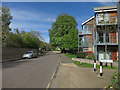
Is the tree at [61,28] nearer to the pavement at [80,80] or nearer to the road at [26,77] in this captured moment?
the road at [26,77]

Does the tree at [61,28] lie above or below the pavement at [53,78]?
above

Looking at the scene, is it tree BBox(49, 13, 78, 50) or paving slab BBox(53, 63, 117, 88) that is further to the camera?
tree BBox(49, 13, 78, 50)

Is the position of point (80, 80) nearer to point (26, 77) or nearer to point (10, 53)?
point (26, 77)

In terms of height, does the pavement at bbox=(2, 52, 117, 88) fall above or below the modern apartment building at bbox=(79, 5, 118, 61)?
below

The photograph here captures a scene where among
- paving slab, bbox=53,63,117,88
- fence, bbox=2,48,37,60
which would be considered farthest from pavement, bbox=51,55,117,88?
fence, bbox=2,48,37,60

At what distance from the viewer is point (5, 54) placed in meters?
19.6

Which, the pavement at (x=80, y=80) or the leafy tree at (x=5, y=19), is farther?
the leafy tree at (x=5, y=19)

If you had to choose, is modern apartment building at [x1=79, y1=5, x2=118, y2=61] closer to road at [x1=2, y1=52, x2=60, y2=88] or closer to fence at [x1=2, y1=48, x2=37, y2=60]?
road at [x1=2, y1=52, x2=60, y2=88]

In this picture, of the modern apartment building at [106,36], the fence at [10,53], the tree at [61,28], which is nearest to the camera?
the modern apartment building at [106,36]

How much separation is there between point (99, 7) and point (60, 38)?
22.7 m

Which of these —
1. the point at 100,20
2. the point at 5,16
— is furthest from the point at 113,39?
the point at 5,16

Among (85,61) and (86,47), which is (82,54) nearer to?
(85,61)

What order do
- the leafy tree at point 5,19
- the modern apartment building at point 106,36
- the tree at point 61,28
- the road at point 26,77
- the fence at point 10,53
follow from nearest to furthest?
1. the road at point 26,77
2. the modern apartment building at point 106,36
3. the fence at point 10,53
4. the leafy tree at point 5,19
5. the tree at point 61,28

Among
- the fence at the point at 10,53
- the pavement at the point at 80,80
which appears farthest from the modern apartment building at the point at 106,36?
the fence at the point at 10,53
